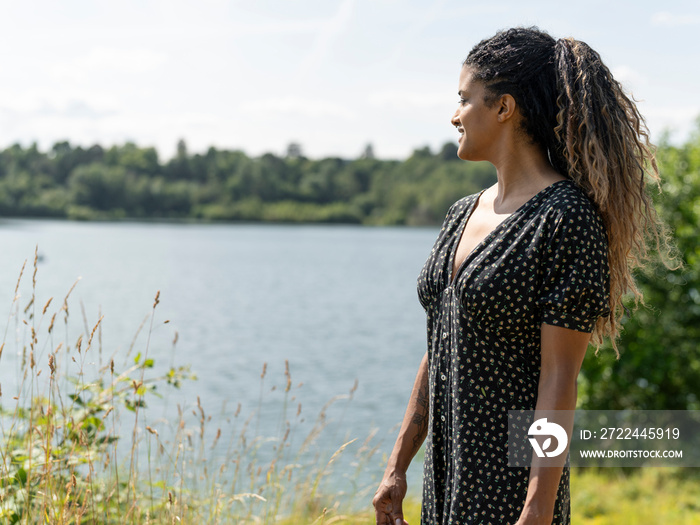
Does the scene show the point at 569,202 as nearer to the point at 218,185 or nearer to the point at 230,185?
the point at 230,185

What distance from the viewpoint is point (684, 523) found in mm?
5586

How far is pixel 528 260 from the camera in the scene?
146 cm

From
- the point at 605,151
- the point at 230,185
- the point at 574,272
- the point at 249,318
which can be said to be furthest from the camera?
the point at 230,185

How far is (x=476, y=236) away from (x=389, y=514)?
715 millimetres

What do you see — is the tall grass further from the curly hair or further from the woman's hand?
the curly hair

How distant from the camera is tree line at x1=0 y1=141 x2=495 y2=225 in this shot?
71.3 meters

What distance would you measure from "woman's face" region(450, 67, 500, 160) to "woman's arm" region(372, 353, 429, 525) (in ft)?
1.72

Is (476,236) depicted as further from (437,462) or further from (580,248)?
(437,462)

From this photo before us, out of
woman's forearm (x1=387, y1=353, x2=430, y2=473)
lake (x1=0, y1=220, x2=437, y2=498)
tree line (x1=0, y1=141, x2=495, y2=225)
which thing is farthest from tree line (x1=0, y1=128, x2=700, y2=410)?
woman's forearm (x1=387, y1=353, x2=430, y2=473)

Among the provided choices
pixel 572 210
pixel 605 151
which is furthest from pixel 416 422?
pixel 605 151

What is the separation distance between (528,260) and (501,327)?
154 millimetres

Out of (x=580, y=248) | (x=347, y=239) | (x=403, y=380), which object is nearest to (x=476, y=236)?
(x=580, y=248)

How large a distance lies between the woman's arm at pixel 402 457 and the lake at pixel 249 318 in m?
0.79

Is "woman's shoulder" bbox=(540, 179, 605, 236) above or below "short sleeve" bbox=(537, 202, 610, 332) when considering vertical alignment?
above
